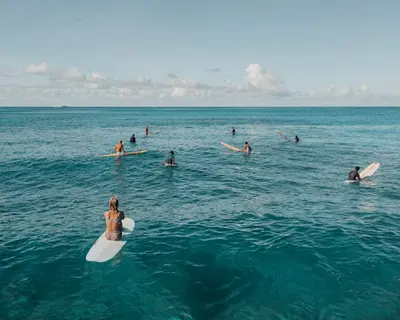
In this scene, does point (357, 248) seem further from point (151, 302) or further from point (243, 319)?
point (151, 302)

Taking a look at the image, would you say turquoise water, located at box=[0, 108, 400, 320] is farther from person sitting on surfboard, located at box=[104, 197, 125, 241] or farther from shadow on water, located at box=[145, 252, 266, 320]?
person sitting on surfboard, located at box=[104, 197, 125, 241]

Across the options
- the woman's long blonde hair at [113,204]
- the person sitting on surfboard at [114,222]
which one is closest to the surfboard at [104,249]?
the person sitting on surfboard at [114,222]

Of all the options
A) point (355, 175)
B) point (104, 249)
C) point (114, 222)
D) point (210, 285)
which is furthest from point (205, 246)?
point (355, 175)

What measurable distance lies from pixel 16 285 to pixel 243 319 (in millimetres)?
10334

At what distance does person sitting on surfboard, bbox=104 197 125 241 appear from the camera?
17.1m

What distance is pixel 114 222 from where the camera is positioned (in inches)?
682

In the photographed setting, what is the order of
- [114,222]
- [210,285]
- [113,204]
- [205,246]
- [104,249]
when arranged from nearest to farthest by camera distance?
[210,285]
[113,204]
[104,249]
[114,222]
[205,246]

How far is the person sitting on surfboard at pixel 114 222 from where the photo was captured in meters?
17.1

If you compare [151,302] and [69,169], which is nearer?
[151,302]

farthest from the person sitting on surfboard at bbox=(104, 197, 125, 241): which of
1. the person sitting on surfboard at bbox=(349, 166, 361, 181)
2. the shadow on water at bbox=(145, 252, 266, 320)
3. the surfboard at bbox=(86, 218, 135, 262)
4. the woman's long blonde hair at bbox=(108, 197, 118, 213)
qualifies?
the person sitting on surfboard at bbox=(349, 166, 361, 181)

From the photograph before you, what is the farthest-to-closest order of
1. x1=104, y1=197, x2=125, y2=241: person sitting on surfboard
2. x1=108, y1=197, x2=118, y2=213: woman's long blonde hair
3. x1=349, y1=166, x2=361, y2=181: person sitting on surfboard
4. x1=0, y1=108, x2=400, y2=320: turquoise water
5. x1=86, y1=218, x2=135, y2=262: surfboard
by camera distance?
x1=349, y1=166, x2=361, y2=181: person sitting on surfboard, x1=104, y1=197, x2=125, y2=241: person sitting on surfboard, x1=108, y1=197, x2=118, y2=213: woman's long blonde hair, x1=86, y1=218, x2=135, y2=262: surfboard, x1=0, y1=108, x2=400, y2=320: turquoise water

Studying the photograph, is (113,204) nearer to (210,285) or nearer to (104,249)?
(104,249)

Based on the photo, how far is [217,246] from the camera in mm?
17875

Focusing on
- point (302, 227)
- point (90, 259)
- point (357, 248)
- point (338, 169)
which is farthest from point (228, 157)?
point (90, 259)
